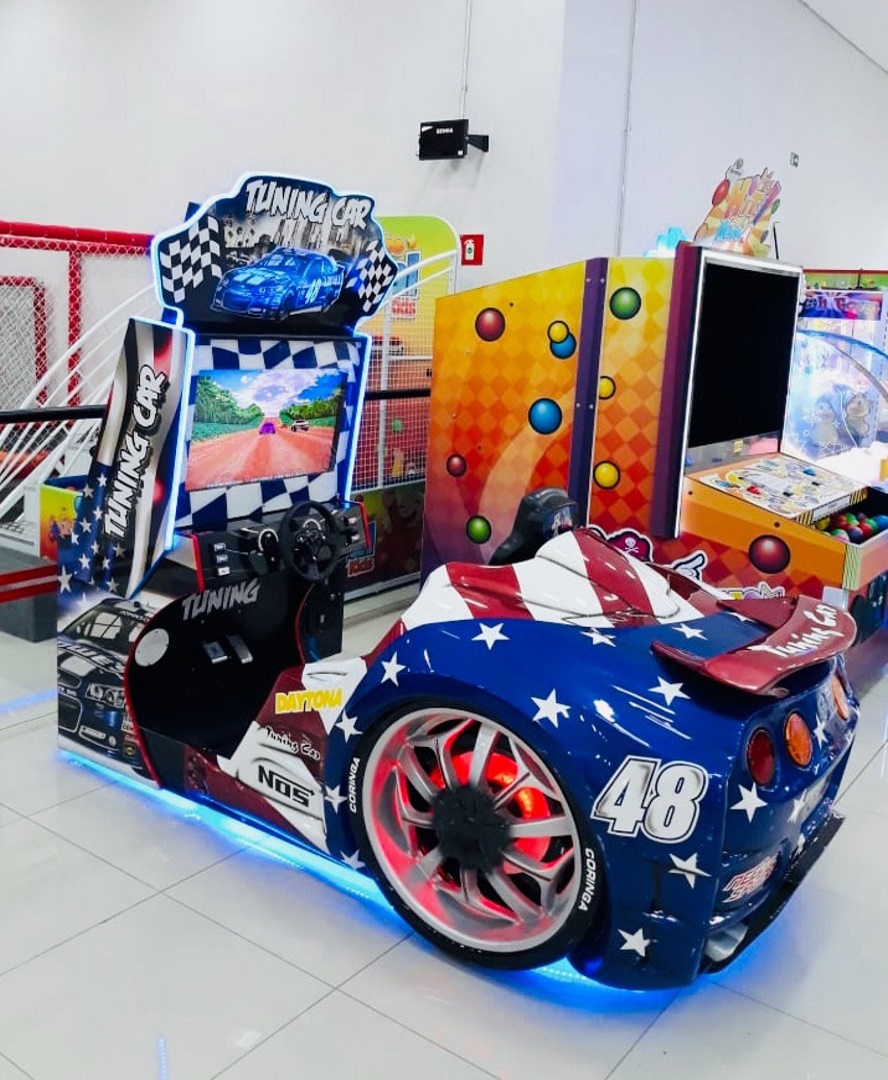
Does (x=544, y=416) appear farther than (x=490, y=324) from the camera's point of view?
No

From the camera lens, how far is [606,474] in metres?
4.16

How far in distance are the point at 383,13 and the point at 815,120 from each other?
394cm

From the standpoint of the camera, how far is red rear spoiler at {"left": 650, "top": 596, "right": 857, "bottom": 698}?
1.99m

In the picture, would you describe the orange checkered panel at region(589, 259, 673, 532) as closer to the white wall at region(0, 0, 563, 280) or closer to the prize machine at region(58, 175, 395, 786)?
the prize machine at region(58, 175, 395, 786)

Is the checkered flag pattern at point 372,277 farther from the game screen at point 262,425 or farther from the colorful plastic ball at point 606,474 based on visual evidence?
the colorful plastic ball at point 606,474

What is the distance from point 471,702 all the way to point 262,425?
118cm

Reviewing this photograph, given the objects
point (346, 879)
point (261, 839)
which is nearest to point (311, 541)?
point (261, 839)

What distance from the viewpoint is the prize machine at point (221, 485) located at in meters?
2.65

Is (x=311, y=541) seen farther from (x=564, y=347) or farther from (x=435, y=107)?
(x=435, y=107)

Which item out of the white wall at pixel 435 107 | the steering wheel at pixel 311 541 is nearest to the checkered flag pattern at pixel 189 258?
the steering wheel at pixel 311 541

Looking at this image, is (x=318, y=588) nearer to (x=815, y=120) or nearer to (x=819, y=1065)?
(x=819, y=1065)

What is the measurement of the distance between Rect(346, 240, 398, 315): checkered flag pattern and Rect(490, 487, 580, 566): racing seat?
0.86 meters

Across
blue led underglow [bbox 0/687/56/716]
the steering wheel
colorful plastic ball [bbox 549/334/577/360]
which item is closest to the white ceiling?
colorful plastic ball [bbox 549/334/577/360]

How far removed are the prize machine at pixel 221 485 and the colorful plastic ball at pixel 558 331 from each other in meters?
1.24
